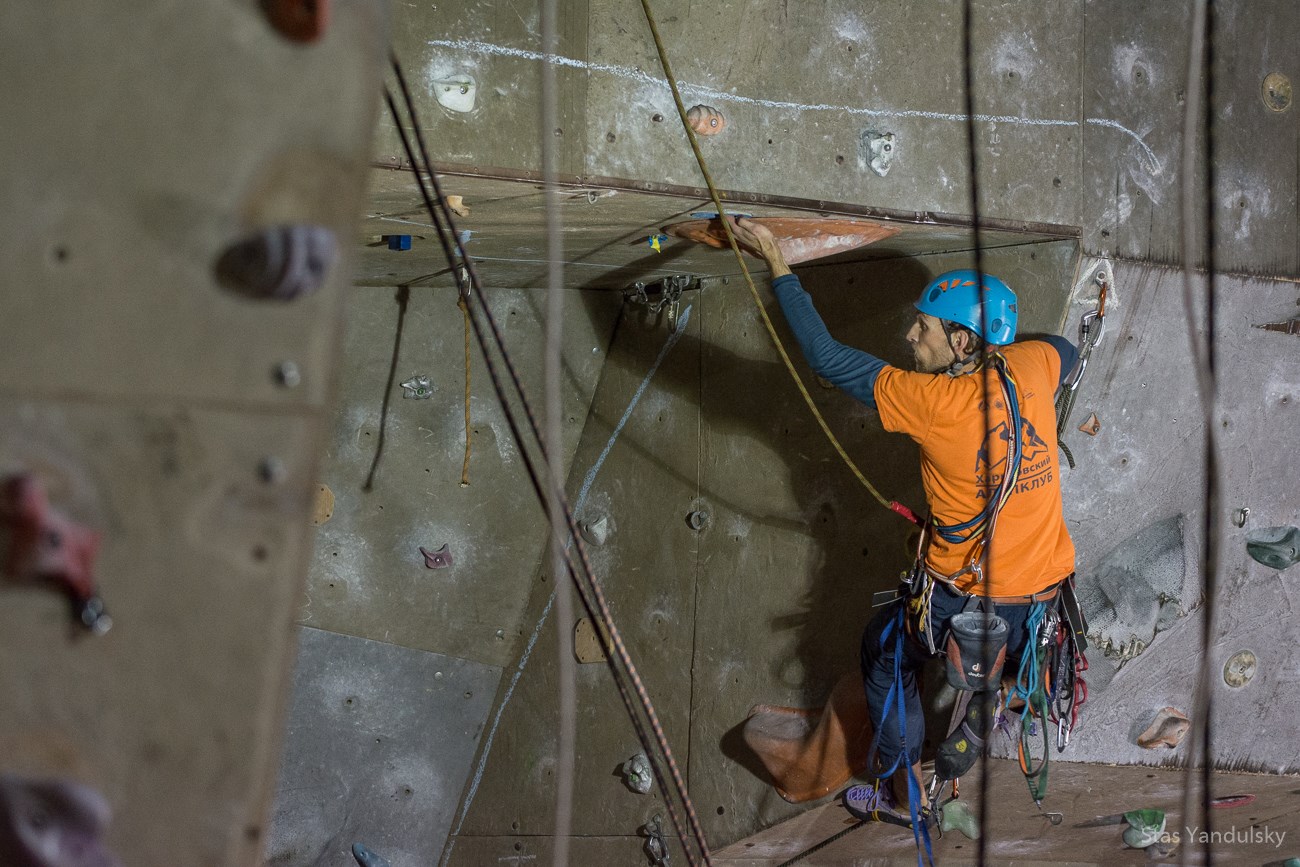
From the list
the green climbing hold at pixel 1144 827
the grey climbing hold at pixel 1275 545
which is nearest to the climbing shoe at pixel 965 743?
the grey climbing hold at pixel 1275 545

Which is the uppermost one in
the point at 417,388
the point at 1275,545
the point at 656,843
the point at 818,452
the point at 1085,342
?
the point at 1085,342

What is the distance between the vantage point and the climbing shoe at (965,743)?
115 inches

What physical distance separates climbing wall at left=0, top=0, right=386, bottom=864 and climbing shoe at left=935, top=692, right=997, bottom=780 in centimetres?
208

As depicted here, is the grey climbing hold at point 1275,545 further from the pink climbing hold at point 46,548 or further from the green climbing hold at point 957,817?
the pink climbing hold at point 46,548

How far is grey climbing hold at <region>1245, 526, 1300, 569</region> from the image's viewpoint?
3244mm

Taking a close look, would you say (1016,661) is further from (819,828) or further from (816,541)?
(819,828)

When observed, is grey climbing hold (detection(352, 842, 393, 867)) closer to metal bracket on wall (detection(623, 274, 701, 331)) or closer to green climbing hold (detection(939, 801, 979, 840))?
green climbing hold (detection(939, 801, 979, 840))

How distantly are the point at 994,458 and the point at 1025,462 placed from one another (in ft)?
0.29

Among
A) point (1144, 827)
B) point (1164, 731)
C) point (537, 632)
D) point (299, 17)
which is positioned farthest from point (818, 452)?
point (299, 17)

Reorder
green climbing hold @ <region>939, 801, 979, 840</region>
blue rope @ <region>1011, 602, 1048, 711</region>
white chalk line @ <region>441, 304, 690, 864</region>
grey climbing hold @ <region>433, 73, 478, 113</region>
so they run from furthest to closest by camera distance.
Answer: white chalk line @ <region>441, 304, 690, 864</region> < green climbing hold @ <region>939, 801, 979, 840</region> < blue rope @ <region>1011, 602, 1048, 711</region> < grey climbing hold @ <region>433, 73, 478, 113</region>

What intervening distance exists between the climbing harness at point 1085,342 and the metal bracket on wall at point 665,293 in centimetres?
134

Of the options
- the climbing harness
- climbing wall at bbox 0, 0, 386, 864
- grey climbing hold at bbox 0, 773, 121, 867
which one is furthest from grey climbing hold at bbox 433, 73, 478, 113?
the climbing harness

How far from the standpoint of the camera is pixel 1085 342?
3012mm

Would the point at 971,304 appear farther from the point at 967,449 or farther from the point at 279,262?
the point at 279,262
